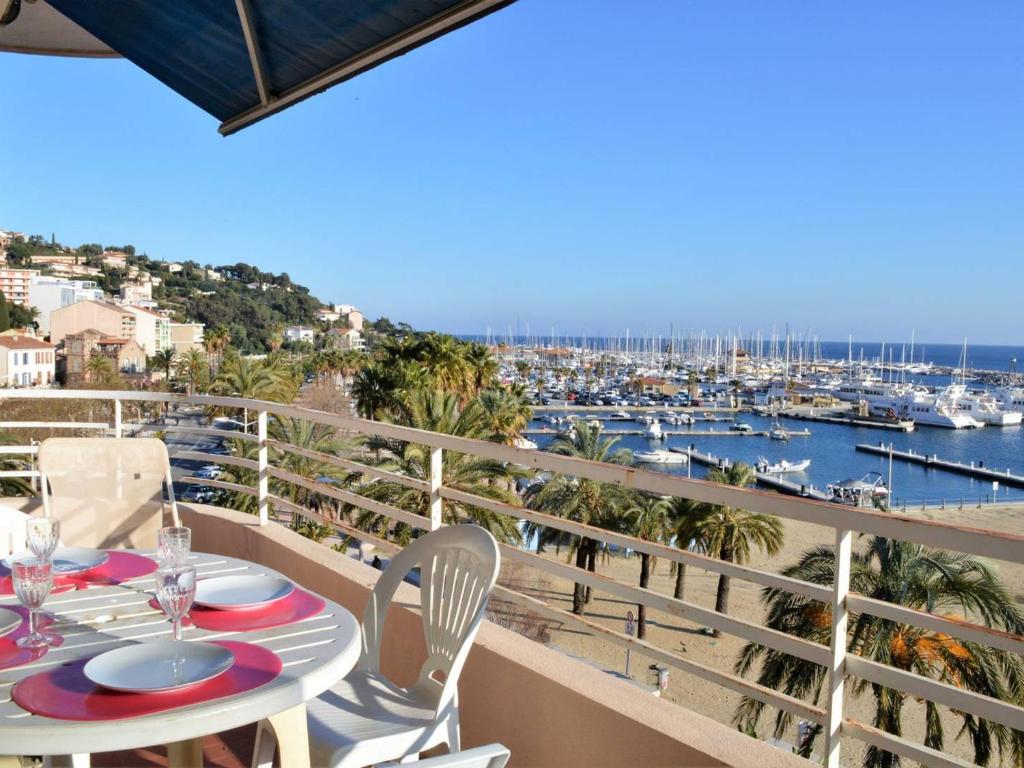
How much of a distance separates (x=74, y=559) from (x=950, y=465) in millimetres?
57388

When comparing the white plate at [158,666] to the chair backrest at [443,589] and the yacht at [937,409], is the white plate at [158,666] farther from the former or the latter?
the yacht at [937,409]

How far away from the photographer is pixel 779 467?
48.6 metres

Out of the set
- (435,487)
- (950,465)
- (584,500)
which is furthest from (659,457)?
(435,487)

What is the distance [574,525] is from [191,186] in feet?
181

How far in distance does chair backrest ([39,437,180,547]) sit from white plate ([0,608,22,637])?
1512mm

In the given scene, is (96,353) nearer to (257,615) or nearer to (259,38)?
(259,38)

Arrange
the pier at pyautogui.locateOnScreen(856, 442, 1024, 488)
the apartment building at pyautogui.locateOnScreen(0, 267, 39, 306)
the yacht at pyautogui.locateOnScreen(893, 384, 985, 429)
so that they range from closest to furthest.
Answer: the pier at pyautogui.locateOnScreen(856, 442, 1024, 488), the apartment building at pyautogui.locateOnScreen(0, 267, 39, 306), the yacht at pyautogui.locateOnScreen(893, 384, 985, 429)

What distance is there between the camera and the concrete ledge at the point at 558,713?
1870 mm

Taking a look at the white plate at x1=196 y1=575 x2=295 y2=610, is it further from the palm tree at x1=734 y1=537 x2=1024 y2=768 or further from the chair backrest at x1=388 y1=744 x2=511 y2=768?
the palm tree at x1=734 y1=537 x2=1024 y2=768

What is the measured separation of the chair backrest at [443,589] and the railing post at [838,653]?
2.61ft

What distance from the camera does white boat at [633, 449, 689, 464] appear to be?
161ft

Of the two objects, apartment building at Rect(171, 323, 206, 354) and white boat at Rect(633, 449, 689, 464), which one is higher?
apartment building at Rect(171, 323, 206, 354)

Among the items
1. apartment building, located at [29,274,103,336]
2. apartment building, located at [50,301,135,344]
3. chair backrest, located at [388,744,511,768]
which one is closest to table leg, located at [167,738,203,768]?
chair backrest, located at [388,744,511,768]

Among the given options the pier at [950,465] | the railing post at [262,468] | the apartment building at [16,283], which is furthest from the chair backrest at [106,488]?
the apartment building at [16,283]
